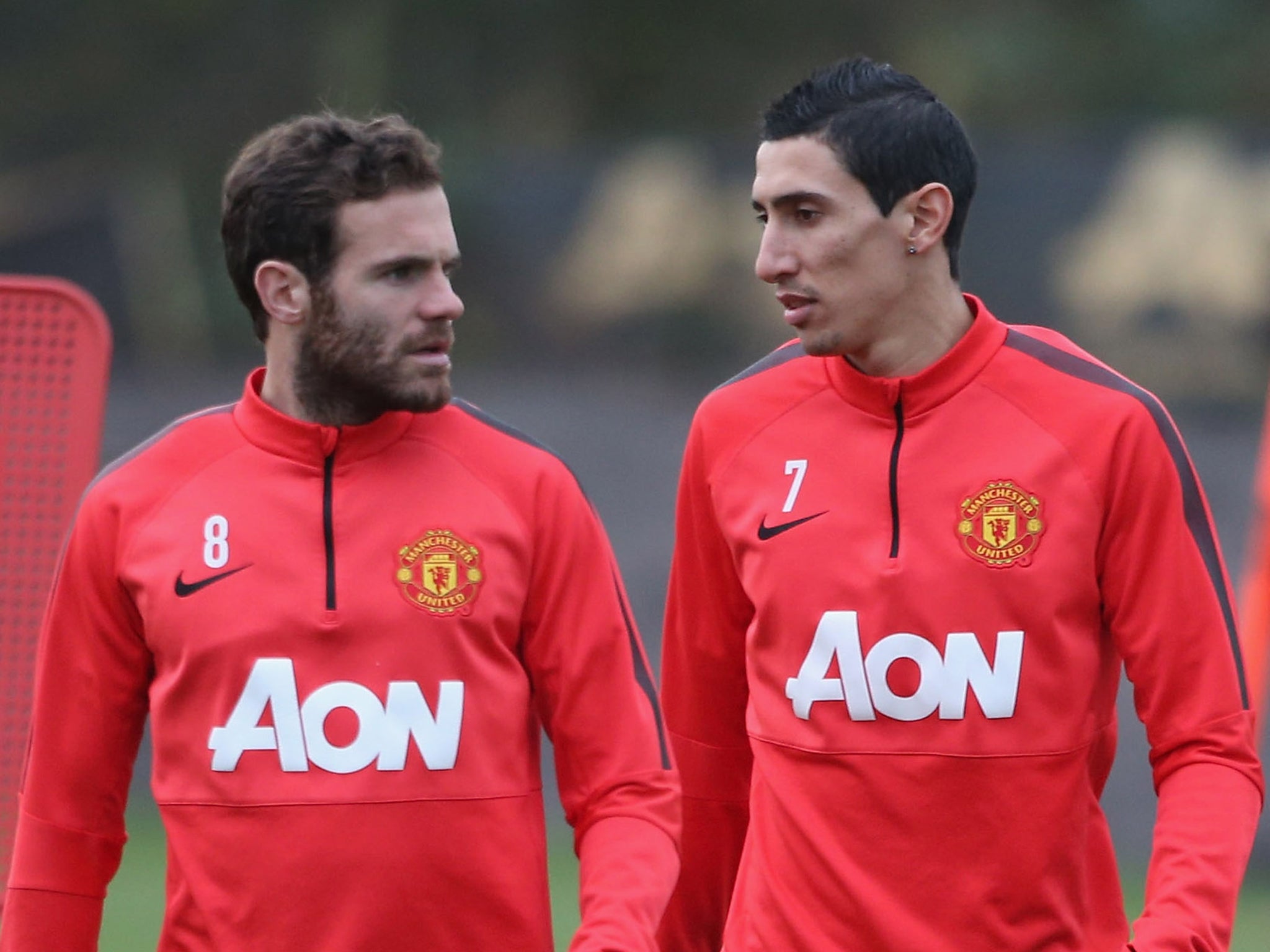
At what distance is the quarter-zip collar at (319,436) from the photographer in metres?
3.06

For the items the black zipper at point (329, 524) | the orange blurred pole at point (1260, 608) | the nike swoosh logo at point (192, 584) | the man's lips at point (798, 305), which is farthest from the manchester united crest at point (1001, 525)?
the orange blurred pole at point (1260, 608)

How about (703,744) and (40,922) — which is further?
(703,744)

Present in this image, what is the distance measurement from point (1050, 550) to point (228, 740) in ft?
3.78

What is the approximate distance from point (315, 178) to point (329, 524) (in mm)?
477

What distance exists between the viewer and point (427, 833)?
2.93 metres

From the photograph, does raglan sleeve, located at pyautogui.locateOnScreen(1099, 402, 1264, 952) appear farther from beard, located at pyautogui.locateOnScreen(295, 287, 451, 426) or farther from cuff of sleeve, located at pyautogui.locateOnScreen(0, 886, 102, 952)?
cuff of sleeve, located at pyautogui.locateOnScreen(0, 886, 102, 952)

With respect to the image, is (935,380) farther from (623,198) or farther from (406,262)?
(623,198)

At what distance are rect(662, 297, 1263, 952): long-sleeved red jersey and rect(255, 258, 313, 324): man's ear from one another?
2.31 ft

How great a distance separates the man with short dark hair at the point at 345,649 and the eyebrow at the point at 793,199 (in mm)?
485

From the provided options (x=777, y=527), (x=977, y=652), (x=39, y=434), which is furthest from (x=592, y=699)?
(x=39, y=434)

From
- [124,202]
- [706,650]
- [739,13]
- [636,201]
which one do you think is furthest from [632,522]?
[739,13]

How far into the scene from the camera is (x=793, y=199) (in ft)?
10.6

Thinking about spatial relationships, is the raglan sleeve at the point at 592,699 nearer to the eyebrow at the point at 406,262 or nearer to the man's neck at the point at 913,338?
the eyebrow at the point at 406,262

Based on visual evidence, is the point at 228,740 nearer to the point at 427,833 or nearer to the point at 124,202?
the point at 427,833
